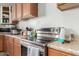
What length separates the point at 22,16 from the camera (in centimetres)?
132

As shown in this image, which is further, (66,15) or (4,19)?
(66,15)

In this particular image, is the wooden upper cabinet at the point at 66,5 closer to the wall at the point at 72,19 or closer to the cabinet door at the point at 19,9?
the wall at the point at 72,19

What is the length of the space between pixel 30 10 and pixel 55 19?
234 millimetres

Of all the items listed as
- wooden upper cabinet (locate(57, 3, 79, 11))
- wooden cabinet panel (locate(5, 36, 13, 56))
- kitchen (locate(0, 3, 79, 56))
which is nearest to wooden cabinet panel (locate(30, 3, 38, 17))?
kitchen (locate(0, 3, 79, 56))

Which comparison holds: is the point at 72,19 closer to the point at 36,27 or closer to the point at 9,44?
the point at 36,27

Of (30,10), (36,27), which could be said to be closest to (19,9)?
(30,10)

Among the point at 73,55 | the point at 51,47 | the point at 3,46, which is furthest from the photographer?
the point at 3,46

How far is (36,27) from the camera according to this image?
1172 mm

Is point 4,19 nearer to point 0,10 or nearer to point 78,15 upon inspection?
point 0,10

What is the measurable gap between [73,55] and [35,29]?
1.42ft

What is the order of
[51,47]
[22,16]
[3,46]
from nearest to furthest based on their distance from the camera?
[51,47] < [3,46] < [22,16]

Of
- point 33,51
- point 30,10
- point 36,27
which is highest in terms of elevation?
point 30,10

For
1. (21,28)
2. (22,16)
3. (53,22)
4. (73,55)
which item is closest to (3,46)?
(21,28)

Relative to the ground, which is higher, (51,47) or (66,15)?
(66,15)
